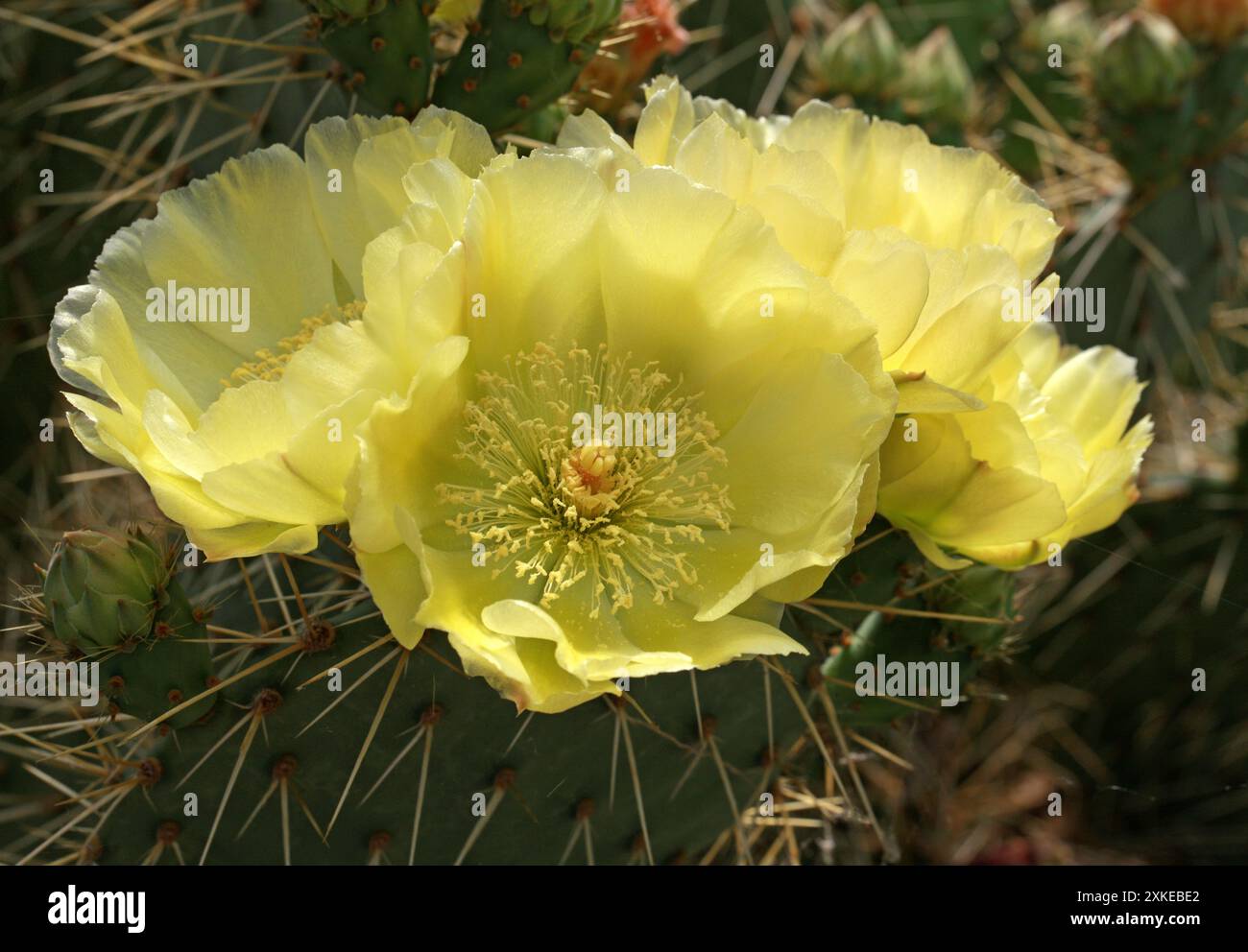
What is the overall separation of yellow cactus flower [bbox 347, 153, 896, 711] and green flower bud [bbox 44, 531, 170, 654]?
201 mm

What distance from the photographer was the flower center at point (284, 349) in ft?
3.02

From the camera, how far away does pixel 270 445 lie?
0.77 m

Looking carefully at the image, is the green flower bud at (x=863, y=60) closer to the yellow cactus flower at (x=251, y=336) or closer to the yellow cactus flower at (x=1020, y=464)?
the yellow cactus flower at (x=1020, y=464)

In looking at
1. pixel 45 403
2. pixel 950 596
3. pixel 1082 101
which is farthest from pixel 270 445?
pixel 1082 101

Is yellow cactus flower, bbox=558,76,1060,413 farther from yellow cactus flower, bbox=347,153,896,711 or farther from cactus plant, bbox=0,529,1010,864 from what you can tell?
cactus plant, bbox=0,529,1010,864

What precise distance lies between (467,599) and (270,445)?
0.50ft

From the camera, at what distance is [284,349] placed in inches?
37.0

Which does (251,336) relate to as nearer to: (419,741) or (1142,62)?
(419,741)

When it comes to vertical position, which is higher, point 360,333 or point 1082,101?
point 1082,101

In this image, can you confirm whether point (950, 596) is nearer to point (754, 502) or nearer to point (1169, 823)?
point (754, 502)

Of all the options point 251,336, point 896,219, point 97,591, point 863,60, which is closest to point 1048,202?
point 863,60

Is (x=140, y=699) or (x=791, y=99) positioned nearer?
(x=140, y=699)

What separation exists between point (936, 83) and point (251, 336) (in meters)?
1.06

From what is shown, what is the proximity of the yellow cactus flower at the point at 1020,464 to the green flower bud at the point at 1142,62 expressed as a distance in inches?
31.1
